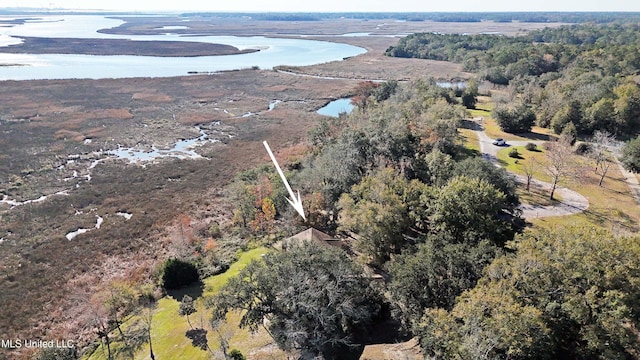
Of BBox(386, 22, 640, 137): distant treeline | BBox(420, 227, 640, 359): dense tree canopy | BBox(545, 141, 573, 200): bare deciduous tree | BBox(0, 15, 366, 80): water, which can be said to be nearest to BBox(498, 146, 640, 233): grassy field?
BBox(545, 141, 573, 200): bare deciduous tree

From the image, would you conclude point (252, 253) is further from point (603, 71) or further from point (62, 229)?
point (603, 71)

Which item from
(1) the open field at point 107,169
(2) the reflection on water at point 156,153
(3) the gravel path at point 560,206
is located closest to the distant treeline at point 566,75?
(3) the gravel path at point 560,206

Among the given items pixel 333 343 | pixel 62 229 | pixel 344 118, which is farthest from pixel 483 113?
pixel 62 229

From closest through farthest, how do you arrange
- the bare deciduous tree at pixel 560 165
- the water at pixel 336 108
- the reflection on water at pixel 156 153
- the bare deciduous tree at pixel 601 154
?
the bare deciduous tree at pixel 560 165 → the bare deciduous tree at pixel 601 154 → the reflection on water at pixel 156 153 → the water at pixel 336 108

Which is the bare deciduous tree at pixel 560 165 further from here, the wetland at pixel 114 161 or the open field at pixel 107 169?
the open field at pixel 107 169

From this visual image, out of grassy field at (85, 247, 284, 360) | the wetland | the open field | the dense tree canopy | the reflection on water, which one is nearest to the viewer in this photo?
the dense tree canopy

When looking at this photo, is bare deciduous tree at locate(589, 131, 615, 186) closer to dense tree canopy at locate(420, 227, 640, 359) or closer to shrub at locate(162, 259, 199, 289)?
dense tree canopy at locate(420, 227, 640, 359)

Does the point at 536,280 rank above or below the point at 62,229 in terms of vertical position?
above
